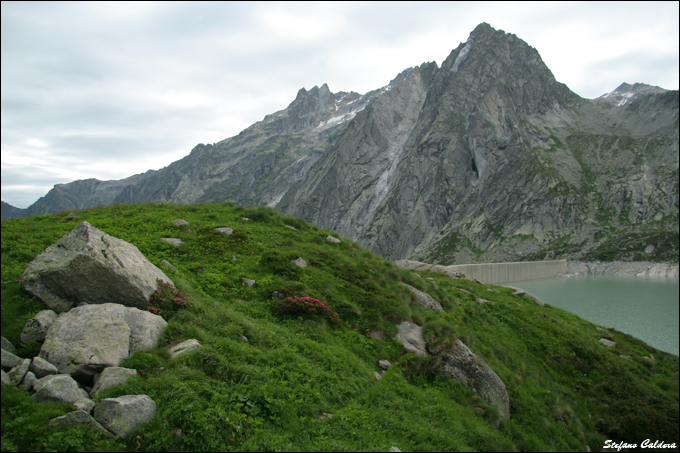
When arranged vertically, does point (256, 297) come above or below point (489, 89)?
below

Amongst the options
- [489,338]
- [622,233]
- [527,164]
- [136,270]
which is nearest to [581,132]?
[527,164]

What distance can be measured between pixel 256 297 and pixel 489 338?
11600 millimetres

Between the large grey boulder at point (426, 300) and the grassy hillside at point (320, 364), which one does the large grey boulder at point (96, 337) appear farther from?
the large grey boulder at point (426, 300)

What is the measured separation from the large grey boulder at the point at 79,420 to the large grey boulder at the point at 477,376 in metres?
10.6

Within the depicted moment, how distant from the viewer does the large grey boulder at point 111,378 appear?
7.63 m

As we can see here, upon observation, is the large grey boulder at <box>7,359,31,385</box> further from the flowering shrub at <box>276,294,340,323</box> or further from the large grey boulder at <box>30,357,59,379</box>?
the flowering shrub at <box>276,294,340,323</box>

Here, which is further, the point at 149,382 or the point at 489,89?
the point at 489,89

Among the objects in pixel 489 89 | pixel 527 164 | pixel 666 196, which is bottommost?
pixel 666 196

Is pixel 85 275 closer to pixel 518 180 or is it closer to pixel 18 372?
pixel 18 372

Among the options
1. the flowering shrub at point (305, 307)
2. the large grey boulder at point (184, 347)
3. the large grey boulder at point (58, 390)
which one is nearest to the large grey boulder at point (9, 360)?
the large grey boulder at point (58, 390)

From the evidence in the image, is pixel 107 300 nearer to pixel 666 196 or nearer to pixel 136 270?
pixel 136 270

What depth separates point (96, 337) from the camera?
8.70 m

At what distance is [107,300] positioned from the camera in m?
10.5

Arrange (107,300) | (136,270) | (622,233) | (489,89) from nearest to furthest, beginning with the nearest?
(107,300) → (136,270) → (622,233) → (489,89)
